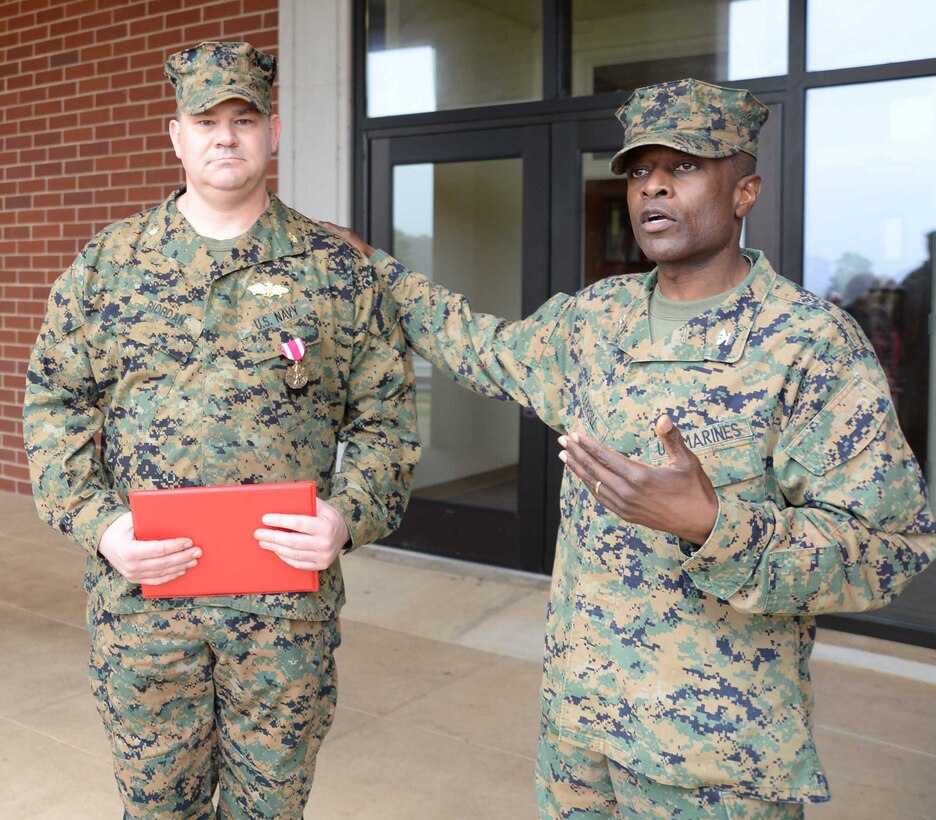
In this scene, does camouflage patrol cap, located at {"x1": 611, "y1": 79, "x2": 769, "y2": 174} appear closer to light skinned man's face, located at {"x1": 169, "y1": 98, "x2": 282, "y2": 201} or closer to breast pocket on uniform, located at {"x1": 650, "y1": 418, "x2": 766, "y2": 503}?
breast pocket on uniform, located at {"x1": 650, "y1": 418, "x2": 766, "y2": 503}

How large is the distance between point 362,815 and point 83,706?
1.22 metres

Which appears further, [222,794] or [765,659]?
[222,794]

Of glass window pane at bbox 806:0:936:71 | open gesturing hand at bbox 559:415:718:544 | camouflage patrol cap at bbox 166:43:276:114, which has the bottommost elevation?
open gesturing hand at bbox 559:415:718:544

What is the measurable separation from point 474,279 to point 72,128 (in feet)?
9.59

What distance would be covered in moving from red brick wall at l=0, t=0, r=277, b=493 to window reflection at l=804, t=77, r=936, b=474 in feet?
9.57

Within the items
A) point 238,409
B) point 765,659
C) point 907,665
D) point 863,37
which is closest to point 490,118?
point 863,37

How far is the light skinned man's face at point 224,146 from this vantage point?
1937 mm

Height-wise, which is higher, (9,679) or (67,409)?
(67,409)

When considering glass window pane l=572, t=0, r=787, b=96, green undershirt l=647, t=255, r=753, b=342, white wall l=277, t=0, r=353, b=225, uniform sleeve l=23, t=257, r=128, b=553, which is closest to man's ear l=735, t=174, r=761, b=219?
green undershirt l=647, t=255, r=753, b=342

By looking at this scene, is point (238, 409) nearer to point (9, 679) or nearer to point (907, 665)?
point (9, 679)

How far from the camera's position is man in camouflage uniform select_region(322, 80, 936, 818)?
1.54 m

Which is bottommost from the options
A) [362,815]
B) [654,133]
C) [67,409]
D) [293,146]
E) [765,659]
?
[362,815]

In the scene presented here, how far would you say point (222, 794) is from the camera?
2.12 meters

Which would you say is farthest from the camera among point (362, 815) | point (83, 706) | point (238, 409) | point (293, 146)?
point (293, 146)
